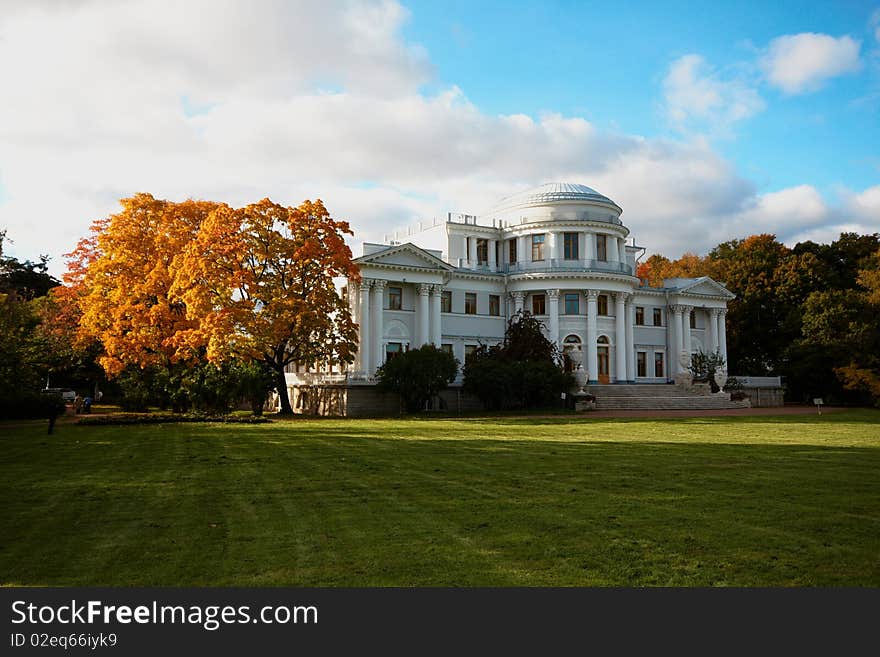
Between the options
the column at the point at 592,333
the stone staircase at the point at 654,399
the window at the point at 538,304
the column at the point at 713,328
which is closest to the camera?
the stone staircase at the point at 654,399

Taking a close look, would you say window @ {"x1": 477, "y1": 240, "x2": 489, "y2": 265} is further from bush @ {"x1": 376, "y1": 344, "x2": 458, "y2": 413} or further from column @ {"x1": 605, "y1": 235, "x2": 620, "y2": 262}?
bush @ {"x1": 376, "y1": 344, "x2": 458, "y2": 413}

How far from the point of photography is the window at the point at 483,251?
185 feet

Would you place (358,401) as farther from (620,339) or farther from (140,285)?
(620,339)

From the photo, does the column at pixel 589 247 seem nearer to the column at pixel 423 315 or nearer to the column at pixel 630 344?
the column at pixel 630 344

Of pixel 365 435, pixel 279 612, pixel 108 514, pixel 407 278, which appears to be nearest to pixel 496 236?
pixel 407 278

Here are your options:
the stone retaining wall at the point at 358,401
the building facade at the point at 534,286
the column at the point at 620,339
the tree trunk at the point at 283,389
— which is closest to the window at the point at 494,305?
the building facade at the point at 534,286

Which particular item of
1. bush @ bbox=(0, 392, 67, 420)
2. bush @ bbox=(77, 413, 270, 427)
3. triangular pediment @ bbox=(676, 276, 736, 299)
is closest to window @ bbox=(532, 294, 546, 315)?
triangular pediment @ bbox=(676, 276, 736, 299)

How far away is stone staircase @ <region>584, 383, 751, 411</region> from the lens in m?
45.2

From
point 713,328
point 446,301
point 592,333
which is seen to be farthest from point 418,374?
point 713,328

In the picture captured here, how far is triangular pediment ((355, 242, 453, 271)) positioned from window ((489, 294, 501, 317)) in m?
5.73

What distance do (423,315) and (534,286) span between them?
916cm

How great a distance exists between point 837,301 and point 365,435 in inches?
1602

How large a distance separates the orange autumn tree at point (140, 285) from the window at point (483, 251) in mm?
22201

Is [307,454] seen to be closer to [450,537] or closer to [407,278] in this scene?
[450,537]
